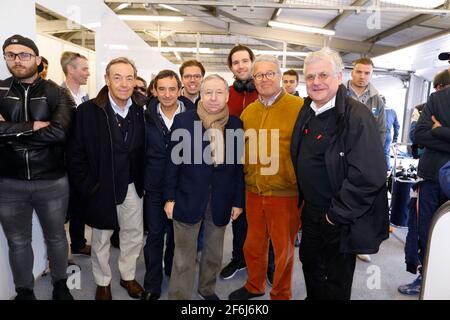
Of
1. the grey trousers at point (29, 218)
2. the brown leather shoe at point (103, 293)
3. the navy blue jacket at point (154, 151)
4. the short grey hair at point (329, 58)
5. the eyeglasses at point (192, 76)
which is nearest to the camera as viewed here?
the short grey hair at point (329, 58)

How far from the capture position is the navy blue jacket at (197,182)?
2000 mm

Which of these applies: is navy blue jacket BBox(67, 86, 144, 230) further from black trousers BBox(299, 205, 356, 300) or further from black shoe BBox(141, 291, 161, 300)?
black trousers BBox(299, 205, 356, 300)

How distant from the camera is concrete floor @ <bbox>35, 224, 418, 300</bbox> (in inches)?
99.0

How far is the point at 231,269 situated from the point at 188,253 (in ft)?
2.76

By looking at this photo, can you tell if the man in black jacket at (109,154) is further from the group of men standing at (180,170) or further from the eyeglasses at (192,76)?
the eyeglasses at (192,76)

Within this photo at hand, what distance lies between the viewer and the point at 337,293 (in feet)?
5.78

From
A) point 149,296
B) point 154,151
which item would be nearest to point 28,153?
point 154,151

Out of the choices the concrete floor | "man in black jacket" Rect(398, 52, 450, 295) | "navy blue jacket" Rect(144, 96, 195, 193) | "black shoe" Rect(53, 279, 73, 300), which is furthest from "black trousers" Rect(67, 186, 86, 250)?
"man in black jacket" Rect(398, 52, 450, 295)

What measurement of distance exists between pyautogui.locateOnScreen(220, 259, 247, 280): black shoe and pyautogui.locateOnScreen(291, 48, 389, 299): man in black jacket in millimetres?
1030

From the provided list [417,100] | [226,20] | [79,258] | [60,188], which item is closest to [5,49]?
[60,188]

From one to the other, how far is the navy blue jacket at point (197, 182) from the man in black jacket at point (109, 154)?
0.97ft

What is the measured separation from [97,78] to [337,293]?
364 centimetres

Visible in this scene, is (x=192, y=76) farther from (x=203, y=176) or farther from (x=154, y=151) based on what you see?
(x=203, y=176)

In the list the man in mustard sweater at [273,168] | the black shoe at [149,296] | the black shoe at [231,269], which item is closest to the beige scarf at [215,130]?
the man in mustard sweater at [273,168]
